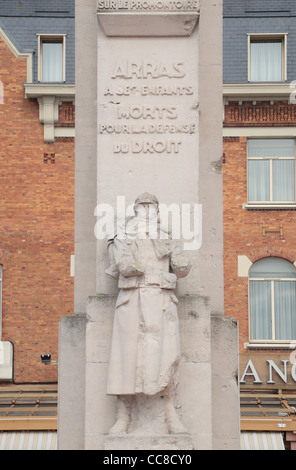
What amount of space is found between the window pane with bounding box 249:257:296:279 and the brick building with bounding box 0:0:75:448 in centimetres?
560

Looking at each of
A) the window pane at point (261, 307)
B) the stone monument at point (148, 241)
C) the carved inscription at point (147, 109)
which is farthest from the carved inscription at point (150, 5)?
the window pane at point (261, 307)

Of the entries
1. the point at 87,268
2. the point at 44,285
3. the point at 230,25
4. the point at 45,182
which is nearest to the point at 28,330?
the point at 44,285

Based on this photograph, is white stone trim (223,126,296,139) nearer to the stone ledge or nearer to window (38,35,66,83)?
window (38,35,66,83)

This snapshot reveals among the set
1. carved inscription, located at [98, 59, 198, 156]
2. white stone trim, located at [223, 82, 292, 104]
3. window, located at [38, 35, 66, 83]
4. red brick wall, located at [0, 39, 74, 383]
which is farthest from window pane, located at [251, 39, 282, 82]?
carved inscription, located at [98, 59, 198, 156]

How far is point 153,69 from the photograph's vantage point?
1295 cm

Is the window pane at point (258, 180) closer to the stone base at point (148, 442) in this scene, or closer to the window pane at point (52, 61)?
the window pane at point (52, 61)

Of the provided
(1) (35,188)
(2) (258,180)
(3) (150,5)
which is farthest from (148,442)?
(2) (258,180)

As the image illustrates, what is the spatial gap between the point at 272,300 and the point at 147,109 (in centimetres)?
2164

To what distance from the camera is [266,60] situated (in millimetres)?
34438

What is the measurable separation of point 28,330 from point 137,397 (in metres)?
21.5

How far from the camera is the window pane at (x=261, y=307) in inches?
1329

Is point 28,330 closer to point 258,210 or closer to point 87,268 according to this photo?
point 258,210

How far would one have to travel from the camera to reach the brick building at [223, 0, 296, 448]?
33500 millimetres

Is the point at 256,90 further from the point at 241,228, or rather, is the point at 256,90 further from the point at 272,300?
the point at 272,300
